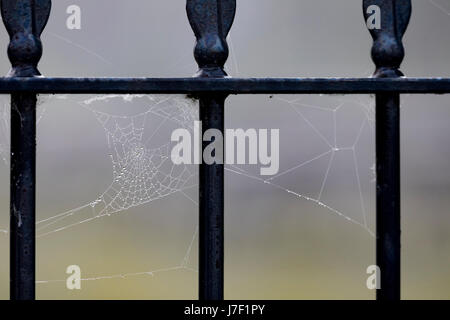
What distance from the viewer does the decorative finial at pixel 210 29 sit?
1.03 metres

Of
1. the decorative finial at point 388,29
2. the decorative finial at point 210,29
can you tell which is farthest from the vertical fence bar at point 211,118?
the decorative finial at point 388,29

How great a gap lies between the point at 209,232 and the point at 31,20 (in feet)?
1.48

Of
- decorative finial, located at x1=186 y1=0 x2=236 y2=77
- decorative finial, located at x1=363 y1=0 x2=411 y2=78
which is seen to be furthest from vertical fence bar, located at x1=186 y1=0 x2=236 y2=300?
decorative finial, located at x1=363 y1=0 x2=411 y2=78

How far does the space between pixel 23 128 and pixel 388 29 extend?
0.62 metres

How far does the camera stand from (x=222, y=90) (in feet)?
3.36

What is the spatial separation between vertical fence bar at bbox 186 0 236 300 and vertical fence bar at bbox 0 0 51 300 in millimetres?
255

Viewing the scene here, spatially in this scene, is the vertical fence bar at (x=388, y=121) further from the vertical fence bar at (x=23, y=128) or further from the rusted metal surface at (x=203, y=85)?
the vertical fence bar at (x=23, y=128)

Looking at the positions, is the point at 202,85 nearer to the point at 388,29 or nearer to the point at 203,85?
the point at 203,85

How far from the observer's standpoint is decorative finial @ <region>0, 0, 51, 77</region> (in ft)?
3.34

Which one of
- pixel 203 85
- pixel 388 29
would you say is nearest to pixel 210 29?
pixel 203 85

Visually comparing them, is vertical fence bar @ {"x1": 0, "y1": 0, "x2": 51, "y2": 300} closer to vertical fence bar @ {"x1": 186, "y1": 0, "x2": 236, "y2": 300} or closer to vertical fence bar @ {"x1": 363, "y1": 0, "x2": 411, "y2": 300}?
vertical fence bar @ {"x1": 186, "y1": 0, "x2": 236, "y2": 300}

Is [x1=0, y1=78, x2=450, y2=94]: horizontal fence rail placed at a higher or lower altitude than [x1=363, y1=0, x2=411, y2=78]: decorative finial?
lower

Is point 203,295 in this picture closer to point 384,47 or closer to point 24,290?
point 24,290
